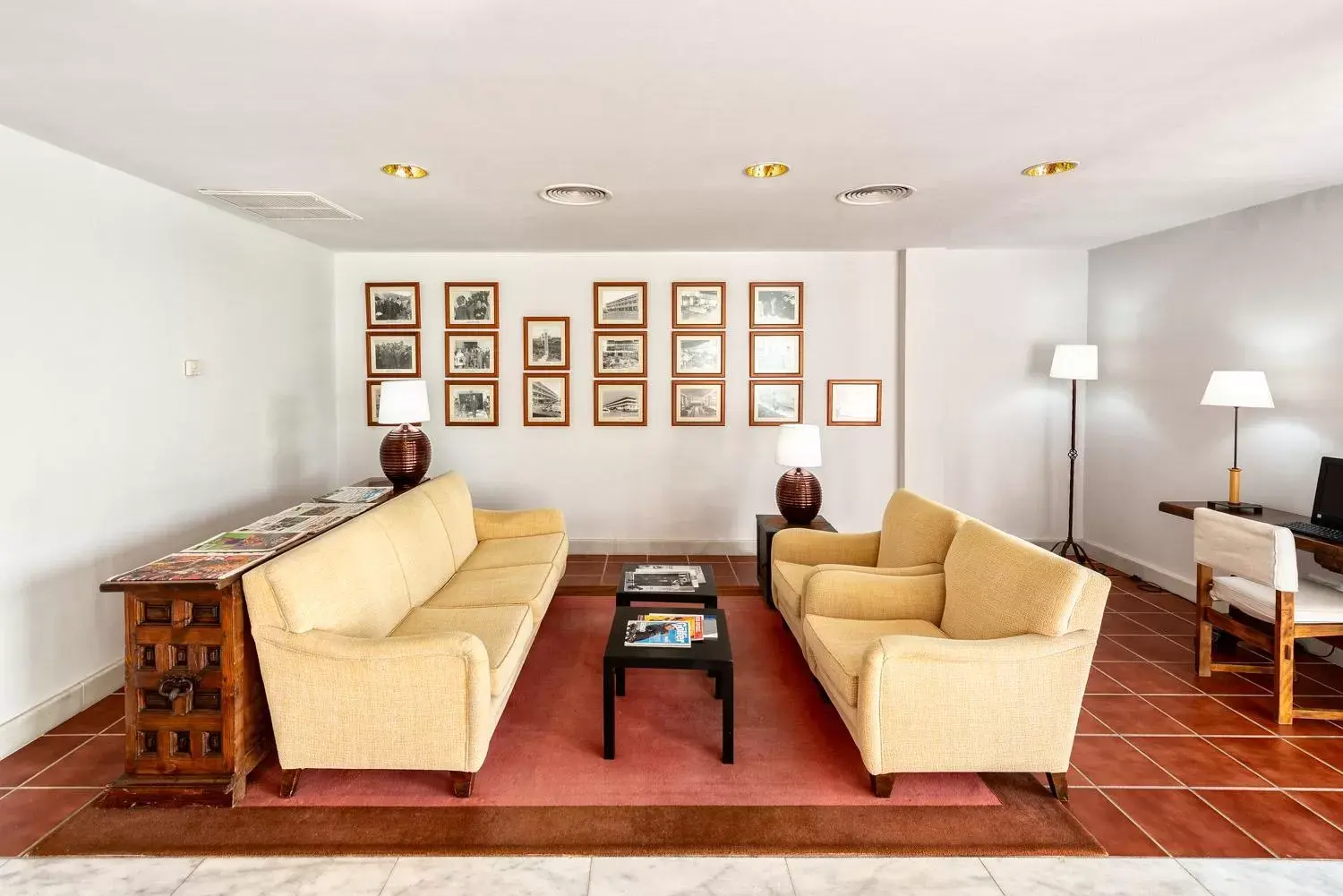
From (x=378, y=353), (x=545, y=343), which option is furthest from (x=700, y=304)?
(x=378, y=353)

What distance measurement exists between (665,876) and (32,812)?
91.3 inches

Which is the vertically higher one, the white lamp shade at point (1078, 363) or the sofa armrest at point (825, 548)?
the white lamp shade at point (1078, 363)

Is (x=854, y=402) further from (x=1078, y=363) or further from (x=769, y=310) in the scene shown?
(x=1078, y=363)

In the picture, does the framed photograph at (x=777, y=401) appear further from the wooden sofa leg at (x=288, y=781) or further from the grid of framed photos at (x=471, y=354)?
the wooden sofa leg at (x=288, y=781)

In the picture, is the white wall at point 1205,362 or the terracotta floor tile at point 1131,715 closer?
the terracotta floor tile at point 1131,715

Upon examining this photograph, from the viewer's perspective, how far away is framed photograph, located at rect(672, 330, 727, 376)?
19.0 ft

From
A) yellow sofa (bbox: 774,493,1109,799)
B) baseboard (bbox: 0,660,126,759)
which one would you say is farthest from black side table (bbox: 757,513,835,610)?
baseboard (bbox: 0,660,126,759)

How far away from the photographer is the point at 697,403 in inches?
230

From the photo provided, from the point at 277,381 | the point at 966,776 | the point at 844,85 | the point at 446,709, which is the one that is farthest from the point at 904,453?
the point at 277,381

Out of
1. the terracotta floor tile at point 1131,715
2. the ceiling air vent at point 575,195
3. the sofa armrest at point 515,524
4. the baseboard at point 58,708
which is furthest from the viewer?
the sofa armrest at point 515,524

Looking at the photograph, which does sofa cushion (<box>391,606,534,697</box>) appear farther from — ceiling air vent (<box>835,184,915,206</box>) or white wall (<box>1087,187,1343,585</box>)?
white wall (<box>1087,187,1343,585</box>)

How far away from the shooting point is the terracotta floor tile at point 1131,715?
306cm

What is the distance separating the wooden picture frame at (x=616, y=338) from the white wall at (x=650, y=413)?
0.06 metres

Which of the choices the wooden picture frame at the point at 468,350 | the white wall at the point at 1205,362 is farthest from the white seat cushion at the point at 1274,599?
the wooden picture frame at the point at 468,350
